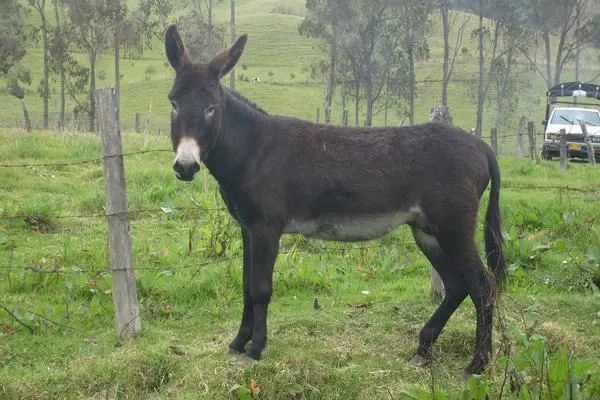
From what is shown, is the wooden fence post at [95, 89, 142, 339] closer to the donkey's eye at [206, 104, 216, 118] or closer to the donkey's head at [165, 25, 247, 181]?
the donkey's head at [165, 25, 247, 181]

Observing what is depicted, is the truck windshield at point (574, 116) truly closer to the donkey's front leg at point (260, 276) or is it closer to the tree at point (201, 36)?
the donkey's front leg at point (260, 276)

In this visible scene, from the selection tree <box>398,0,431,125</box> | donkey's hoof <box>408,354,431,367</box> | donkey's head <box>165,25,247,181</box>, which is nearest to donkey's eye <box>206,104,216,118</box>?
donkey's head <box>165,25,247,181</box>

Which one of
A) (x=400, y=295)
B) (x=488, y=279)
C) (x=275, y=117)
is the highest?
(x=275, y=117)

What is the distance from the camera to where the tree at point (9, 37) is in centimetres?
3672

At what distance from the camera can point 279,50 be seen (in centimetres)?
6391

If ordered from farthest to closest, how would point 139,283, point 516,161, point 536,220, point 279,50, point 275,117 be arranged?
point 279,50, point 516,161, point 536,220, point 139,283, point 275,117

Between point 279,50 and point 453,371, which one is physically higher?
point 279,50

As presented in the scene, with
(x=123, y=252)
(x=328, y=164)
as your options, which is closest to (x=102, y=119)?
(x=123, y=252)

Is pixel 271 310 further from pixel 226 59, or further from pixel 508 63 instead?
pixel 508 63

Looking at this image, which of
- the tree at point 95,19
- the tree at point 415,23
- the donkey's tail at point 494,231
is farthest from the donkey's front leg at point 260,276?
the tree at point 415,23

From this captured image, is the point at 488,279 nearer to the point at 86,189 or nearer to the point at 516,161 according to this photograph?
the point at 86,189

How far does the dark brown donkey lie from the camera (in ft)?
16.0

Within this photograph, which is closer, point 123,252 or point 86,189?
point 123,252

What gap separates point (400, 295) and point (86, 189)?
7394 mm
